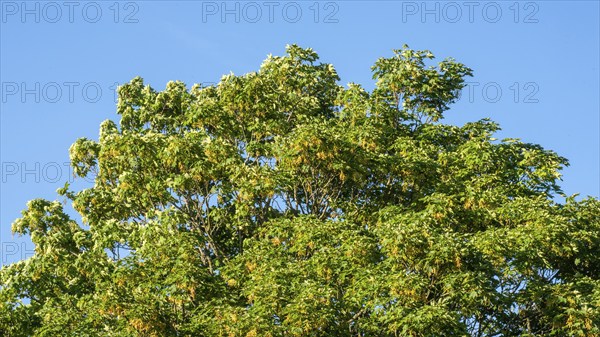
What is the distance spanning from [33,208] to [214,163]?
21.4 feet

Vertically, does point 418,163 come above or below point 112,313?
above

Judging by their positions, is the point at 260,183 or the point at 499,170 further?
the point at 499,170

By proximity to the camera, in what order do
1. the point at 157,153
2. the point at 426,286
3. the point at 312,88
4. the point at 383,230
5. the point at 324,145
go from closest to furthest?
the point at 426,286
the point at 383,230
the point at 324,145
the point at 157,153
the point at 312,88

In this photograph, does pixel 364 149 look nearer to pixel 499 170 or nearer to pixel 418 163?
pixel 418 163

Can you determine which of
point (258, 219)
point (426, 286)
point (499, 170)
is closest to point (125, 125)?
point (258, 219)

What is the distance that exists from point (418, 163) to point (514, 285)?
596cm

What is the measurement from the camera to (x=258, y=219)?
32375mm

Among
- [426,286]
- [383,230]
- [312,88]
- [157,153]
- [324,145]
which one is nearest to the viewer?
[426,286]

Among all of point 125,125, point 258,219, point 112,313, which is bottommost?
point 112,313

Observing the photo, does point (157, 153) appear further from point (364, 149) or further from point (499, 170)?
point (499, 170)

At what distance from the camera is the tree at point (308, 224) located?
2533 cm

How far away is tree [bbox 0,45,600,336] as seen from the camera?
2533 centimetres

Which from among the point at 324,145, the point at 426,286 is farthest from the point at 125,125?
the point at 426,286

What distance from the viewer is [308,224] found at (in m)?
28.5
